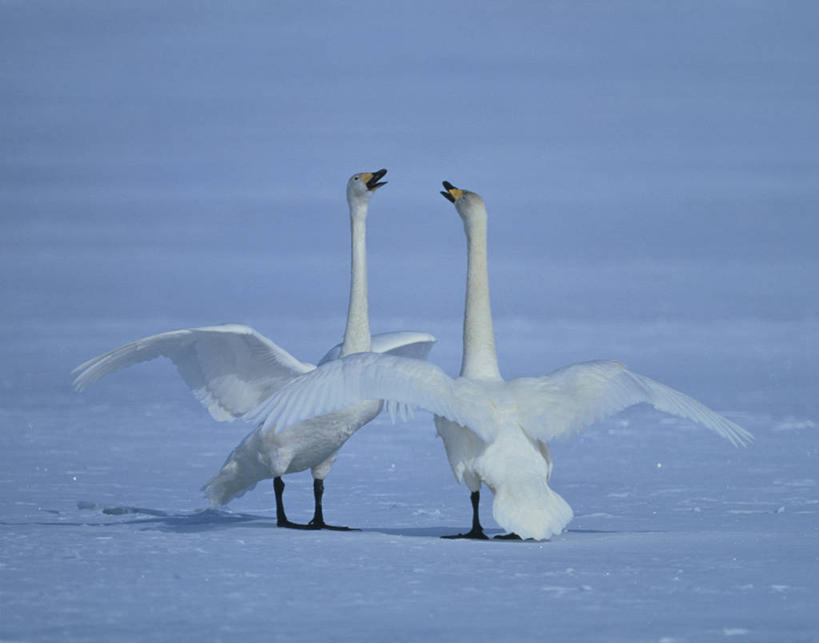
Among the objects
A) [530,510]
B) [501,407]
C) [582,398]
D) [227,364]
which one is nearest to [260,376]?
[227,364]

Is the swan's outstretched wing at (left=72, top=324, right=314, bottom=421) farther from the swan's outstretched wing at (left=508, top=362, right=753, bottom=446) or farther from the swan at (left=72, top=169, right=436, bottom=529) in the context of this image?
the swan's outstretched wing at (left=508, top=362, right=753, bottom=446)

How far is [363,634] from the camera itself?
5.61 m

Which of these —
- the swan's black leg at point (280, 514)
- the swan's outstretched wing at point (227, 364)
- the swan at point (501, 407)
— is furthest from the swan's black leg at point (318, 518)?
the swan at point (501, 407)

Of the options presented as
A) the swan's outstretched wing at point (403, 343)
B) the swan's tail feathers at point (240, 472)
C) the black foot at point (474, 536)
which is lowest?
the black foot at point (474, 536)

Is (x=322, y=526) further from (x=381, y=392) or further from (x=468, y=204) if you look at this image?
(x=468, y=204)

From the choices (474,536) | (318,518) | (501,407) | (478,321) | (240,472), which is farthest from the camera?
(240,472)

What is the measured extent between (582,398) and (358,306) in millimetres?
2335

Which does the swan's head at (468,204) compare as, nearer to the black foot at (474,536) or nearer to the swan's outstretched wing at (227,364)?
the swan's outstretched wing at (227,364)

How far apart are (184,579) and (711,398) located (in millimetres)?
12933

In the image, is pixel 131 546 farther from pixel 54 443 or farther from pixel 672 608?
pixel 54 443

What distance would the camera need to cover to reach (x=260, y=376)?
10.7 metres

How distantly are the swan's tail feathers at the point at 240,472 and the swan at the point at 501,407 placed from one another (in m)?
1.45

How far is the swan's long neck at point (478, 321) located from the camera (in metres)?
9.16

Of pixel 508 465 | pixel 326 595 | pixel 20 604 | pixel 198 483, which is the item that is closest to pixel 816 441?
pixel 198 483
